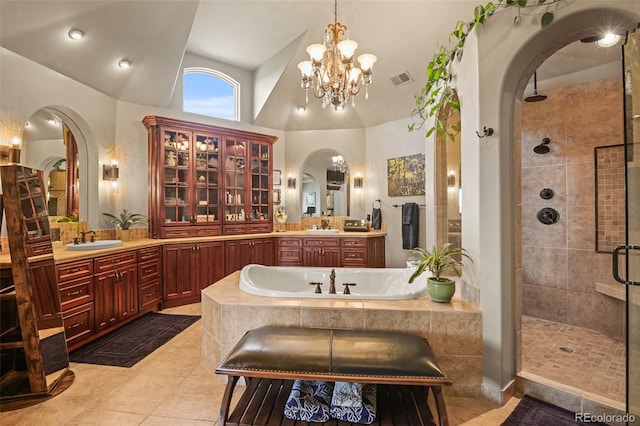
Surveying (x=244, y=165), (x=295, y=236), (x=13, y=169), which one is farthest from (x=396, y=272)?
(x=13, y=169)

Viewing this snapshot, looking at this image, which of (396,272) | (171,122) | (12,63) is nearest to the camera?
(12,63)

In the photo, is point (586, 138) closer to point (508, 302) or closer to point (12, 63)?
point (508, 302)

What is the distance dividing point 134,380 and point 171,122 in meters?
3.21

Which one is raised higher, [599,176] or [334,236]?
[599,176]

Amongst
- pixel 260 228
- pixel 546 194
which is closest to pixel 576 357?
pixel 546 194

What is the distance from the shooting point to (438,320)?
2.01 m

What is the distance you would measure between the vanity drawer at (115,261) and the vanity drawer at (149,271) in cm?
15

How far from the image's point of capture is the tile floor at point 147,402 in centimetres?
182

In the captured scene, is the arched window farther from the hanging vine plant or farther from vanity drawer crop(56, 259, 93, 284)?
the hanging vine plant

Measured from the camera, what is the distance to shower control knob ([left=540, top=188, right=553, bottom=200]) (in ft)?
10.5

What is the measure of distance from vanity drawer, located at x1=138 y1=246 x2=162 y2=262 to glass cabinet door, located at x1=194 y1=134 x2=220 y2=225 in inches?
27.9

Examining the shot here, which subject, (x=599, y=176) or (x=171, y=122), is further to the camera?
(x=171, y=122)

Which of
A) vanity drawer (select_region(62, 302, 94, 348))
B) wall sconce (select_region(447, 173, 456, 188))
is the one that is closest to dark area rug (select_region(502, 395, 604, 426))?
wall sconce (select_region(447, 173, 456, 188))

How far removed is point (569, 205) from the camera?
3115 millimetres
